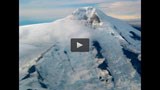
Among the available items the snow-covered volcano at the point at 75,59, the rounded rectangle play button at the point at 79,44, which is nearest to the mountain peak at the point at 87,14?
the snow-covered volcano at the point at 75,59

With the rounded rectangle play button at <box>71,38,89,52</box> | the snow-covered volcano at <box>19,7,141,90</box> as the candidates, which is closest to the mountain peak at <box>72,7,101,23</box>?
the snow-covered volcano at <box>19,7,141,90</box>

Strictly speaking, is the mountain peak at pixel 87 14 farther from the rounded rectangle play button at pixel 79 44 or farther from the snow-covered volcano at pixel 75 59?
the rounded rectangle play button at pixel 79 44

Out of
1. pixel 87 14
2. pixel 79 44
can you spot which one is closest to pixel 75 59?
pixel 79 44

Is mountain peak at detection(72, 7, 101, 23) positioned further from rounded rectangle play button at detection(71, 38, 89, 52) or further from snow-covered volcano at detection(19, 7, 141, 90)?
rounded rectangle play button at detection(71, 38, 89, 52)
